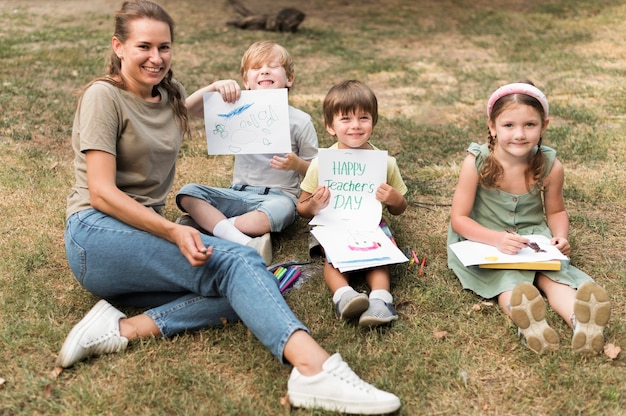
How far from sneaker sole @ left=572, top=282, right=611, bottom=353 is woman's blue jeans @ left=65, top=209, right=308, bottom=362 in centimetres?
116

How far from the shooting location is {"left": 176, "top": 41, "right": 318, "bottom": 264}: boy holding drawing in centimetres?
367

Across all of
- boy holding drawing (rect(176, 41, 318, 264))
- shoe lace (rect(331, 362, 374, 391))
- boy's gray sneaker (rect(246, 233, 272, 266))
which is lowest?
shoe lace (rect(331, 362, 374, 391))

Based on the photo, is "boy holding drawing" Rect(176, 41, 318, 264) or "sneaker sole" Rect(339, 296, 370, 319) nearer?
"sneaker sole" Rect(339, 296, 370, 319)

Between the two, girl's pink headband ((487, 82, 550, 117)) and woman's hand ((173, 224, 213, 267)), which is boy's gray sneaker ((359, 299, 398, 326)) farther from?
girl's pink headband ((487, 82, 550, 117))

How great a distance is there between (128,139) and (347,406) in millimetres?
1565

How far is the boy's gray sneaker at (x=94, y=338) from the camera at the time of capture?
2.58 meters

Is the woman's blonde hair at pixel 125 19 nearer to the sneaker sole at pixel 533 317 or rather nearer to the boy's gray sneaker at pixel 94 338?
the boy's gray sneaker at pixel 94 338

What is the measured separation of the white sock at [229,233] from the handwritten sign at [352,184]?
407 mm

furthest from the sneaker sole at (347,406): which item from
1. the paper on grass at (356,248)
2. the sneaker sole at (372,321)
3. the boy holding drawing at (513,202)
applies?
the paper on grass at (356,248)

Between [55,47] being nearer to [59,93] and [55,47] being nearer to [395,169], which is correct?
[59,93]

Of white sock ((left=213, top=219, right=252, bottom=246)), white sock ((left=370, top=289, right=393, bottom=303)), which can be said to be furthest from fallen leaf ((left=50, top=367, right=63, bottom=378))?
white sock ((left=370, top=289, right=393, bottom=303))

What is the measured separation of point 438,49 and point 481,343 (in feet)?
23.2

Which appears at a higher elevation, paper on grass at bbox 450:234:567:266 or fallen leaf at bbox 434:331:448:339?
paper on grass at bbox 450:234:567:266

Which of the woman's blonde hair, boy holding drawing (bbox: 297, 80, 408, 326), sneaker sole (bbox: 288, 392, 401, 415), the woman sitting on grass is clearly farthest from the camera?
boy holding drawing (bbox: 297, 80, 408, 326)
